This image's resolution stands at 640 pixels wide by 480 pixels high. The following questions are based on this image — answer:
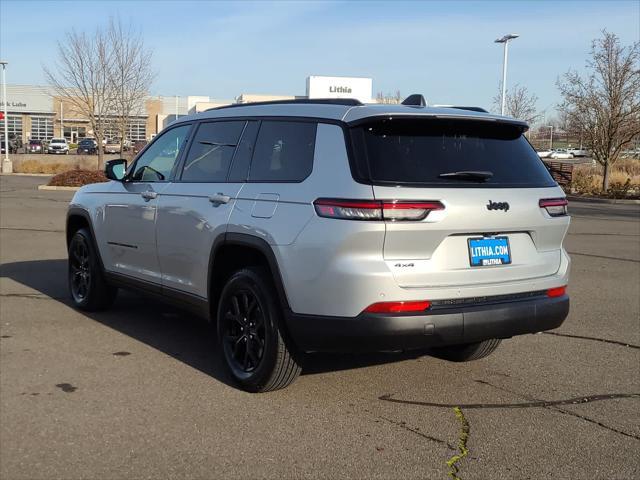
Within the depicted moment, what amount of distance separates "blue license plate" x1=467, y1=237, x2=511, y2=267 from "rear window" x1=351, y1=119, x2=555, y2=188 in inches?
13.4

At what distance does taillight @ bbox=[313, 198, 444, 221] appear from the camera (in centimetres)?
384

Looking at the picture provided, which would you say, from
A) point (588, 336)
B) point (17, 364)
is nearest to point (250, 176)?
point (17, 364)

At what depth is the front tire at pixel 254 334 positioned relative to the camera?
431 cm

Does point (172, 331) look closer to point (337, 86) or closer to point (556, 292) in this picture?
point (556, 292)

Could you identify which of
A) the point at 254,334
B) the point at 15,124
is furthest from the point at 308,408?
the point at 15,124

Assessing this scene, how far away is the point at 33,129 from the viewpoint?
94.0 meters

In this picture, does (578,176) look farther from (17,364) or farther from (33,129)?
(33,129)

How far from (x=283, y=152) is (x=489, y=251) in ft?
4.85

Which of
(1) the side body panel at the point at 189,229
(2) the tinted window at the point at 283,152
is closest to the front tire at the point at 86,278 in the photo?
(1) the side body panel at the point at 189,229

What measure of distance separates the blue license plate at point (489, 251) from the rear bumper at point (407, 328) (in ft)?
0.86

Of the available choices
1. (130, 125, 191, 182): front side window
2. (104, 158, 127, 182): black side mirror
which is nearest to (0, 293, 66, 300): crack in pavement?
(104, 158, 127, 182): black side mirror

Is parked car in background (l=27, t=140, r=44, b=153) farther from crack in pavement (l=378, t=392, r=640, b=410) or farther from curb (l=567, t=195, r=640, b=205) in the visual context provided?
crack in pavement (l=378, t=392, r=640, b=410)

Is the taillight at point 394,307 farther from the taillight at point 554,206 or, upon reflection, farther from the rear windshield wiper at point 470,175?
the taillight at point 554,206

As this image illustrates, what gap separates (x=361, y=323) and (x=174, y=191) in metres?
2.18
